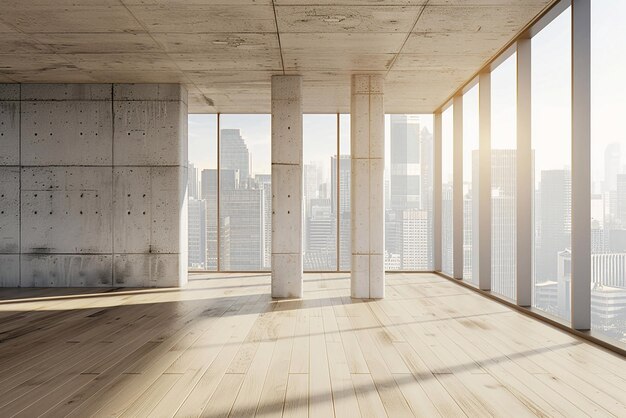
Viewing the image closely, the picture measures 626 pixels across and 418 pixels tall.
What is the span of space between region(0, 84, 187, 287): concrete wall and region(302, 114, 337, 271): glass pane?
9.01 ft

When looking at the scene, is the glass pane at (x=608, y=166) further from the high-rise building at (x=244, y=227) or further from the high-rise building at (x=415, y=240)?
the high-rise building at (x=244, y=227)

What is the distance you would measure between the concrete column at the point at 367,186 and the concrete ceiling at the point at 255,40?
0.75m

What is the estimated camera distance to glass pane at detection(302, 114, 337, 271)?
32.0 feet

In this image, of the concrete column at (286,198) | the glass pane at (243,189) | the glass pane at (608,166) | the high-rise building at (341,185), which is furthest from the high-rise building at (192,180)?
the glass pane at (608,166)

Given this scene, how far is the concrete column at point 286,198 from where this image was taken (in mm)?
7332

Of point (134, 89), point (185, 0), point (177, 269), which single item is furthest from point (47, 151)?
point (185, 0)

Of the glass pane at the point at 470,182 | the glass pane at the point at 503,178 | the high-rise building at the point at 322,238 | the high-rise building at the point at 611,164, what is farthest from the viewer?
the high-rise building at the point at 322,238

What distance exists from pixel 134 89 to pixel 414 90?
4.90 metres

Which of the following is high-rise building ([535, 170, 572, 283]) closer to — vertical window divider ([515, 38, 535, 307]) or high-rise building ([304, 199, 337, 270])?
vertical window divider ([515, 38, 535, 307])

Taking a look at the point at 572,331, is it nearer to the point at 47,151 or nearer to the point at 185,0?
the point at 185,0

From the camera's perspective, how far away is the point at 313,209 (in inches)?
383

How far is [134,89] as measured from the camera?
8297mm

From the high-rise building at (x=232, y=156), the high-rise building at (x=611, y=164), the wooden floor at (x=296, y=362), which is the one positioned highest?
the high-rise building at (x=232, y=156)

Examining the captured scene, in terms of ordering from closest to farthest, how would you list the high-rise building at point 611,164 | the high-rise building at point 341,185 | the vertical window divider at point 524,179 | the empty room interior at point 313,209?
the empty room interior at point 313,209 < the high-rise building at point 611,164 < the vertical window divider at point 524,179 < the high-rise building at point 341,185
